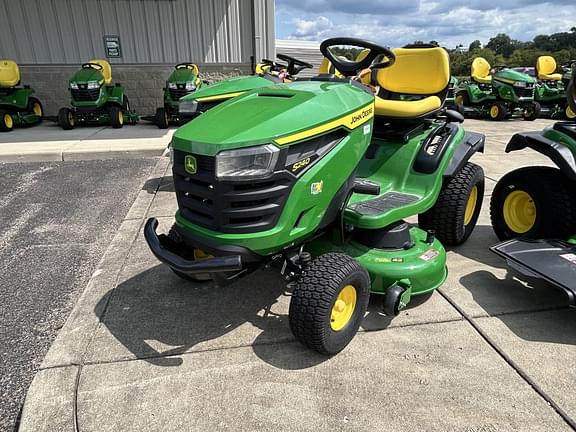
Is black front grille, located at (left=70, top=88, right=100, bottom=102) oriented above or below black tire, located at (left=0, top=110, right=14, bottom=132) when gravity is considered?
above

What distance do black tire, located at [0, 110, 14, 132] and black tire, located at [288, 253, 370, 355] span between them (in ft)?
26.6

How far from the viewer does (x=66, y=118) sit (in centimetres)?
802

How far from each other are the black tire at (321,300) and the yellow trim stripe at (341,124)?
59cm

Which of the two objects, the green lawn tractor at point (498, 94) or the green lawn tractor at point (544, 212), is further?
the green lawn tractor at point (498, 94)

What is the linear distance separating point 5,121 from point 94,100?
5.31ft

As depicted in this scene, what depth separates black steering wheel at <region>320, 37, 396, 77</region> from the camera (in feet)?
7.65

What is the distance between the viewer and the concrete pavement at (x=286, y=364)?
5.68 ft

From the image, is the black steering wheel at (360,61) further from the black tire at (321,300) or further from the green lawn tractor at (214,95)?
the green lawn tractor at (214,95)

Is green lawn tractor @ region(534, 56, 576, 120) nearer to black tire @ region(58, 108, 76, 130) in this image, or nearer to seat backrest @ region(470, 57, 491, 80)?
seat backrest @ region(470, 57, 491, 80)

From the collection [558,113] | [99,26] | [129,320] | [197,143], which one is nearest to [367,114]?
[197,143]

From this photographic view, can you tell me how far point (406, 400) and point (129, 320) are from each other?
4.99 feet

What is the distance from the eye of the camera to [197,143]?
72.6 inches

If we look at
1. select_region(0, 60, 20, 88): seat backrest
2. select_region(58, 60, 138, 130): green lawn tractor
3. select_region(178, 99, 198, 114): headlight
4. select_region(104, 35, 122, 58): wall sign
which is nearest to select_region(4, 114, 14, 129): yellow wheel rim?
select_region(0, 60, 20, 88): seat backrest

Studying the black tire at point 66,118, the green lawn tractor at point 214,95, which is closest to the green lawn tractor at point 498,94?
the green lawn tractor at point 214,95
